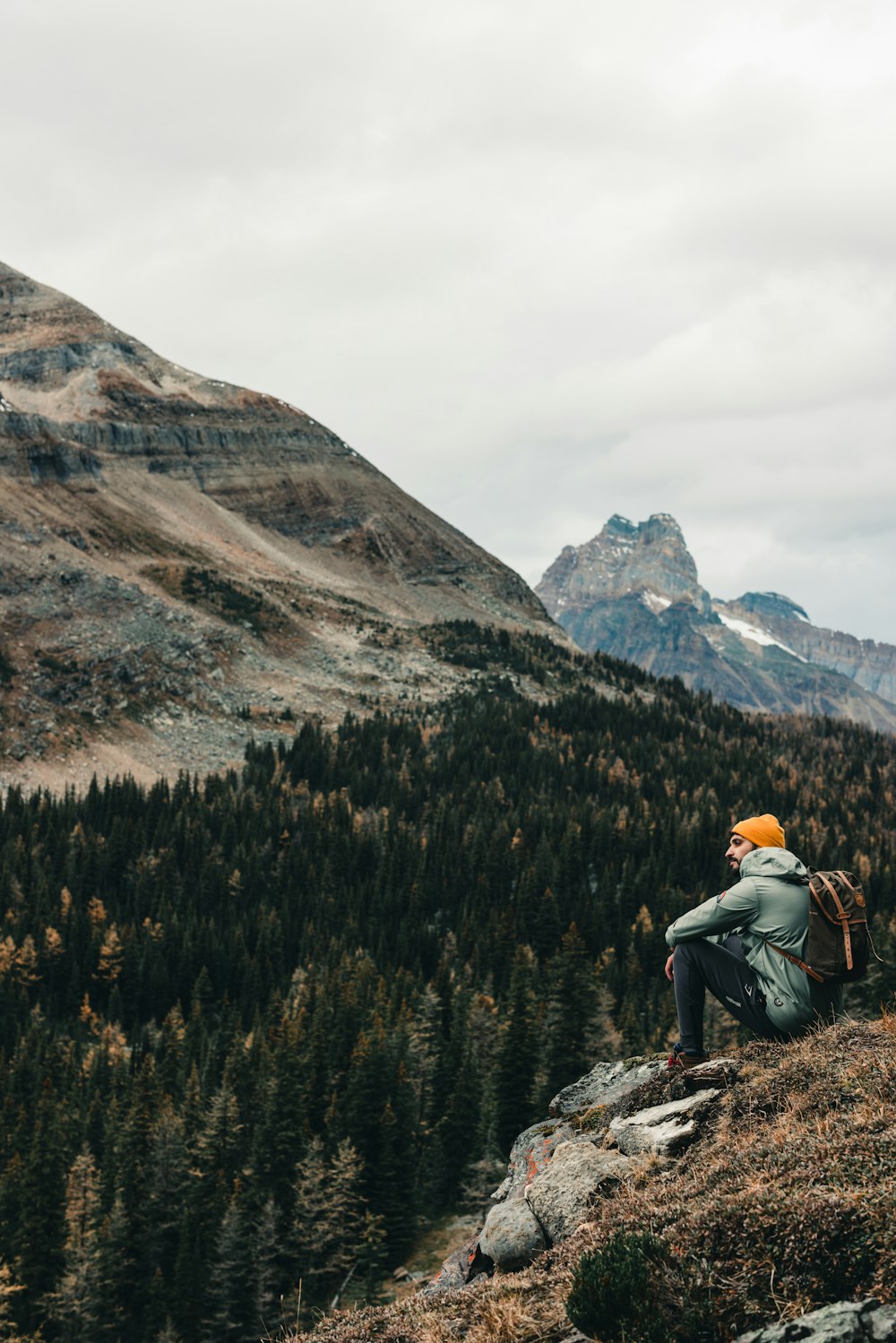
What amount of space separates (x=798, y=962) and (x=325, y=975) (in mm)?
88886

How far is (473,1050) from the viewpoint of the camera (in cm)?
7869

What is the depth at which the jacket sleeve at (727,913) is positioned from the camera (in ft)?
41.5

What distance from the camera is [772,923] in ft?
41.1

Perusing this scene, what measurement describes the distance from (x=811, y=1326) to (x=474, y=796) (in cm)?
13985

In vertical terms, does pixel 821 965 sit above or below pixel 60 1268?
above

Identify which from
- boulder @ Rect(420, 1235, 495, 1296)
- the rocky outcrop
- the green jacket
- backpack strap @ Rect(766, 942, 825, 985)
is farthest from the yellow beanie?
boulder @ Rect(420, 1235, 495, 1296)

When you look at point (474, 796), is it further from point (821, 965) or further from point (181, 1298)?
point (821, 965)

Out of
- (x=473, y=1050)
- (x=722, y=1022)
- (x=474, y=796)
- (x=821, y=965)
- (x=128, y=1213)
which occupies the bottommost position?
(x=128, y=1213)

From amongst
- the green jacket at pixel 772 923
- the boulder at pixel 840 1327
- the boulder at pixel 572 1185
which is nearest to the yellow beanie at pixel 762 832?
the green jacket at pixel 772 923

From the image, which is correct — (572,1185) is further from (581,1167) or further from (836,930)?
(836,930)

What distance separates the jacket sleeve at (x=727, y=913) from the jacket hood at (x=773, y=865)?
0.20 m

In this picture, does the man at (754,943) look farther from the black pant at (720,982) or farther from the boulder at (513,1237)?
the boulder at (513,1237)

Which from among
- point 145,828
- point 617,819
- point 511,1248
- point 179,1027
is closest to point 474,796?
point 617,819

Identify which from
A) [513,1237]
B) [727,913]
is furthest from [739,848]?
[513,1237]
